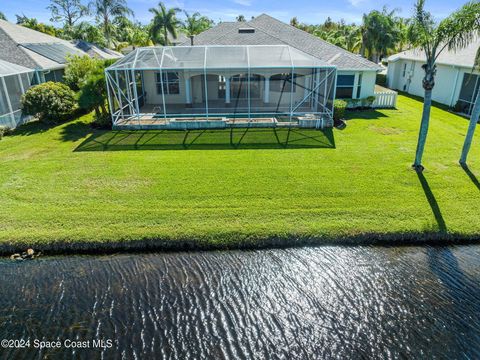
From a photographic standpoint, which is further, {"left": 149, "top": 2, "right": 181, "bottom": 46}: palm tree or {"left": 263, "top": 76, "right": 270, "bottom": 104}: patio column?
{"left": 149, "top": 2, "right": 181, "bottom": 46}: palm tree

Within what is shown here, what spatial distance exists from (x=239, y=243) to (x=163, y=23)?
3209cm

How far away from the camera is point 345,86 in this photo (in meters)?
20.5

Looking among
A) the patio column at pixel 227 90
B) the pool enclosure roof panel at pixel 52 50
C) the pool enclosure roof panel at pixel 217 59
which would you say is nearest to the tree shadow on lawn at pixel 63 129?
the pool enclosure roof panel at pixel 217 59

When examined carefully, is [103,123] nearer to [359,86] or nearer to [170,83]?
[170,83]

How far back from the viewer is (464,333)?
5.96 m

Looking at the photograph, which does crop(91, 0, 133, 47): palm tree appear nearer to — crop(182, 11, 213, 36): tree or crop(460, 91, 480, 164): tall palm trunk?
crop(182, 11, 213, 36): tree

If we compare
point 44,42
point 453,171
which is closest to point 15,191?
point 453,171

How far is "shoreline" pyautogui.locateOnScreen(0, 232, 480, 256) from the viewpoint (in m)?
8.09

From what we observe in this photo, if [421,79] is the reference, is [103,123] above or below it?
below

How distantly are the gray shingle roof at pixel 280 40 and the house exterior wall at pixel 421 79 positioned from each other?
522 cm

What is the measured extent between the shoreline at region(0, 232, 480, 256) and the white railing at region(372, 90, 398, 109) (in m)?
14.7

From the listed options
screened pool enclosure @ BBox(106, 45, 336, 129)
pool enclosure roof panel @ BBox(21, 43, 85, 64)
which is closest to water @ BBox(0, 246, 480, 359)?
screened pool enclosure @ BBox(106, 45, 336, 129)

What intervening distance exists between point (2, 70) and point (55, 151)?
6.38 metres

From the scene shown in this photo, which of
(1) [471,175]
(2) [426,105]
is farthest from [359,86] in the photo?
(1) [471,175]
